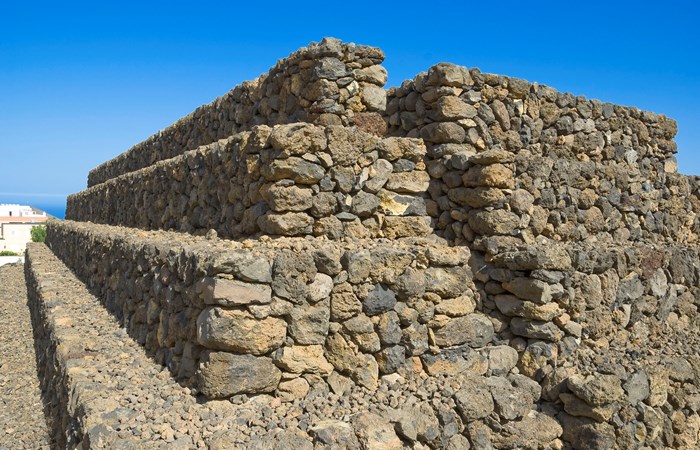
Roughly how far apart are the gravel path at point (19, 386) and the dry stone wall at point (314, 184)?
8.80 feet

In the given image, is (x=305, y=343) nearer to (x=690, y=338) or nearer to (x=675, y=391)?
(x=675, y=391)

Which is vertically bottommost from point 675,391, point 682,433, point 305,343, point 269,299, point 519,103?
point 682,433

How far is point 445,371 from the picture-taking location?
507cm

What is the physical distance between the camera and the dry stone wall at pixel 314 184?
504 centimetres

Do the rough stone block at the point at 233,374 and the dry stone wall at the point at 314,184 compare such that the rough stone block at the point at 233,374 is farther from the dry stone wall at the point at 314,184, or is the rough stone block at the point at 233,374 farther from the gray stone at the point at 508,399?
the gray stone at the point at 508,399

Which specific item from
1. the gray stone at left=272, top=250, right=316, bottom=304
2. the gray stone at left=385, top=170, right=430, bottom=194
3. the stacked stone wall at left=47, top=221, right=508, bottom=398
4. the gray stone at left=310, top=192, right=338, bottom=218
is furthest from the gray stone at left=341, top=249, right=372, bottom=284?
the gray stone at left=385, top=170, right=430, bottom=194

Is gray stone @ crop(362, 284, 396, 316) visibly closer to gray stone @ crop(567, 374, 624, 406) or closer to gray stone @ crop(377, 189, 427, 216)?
gray stone @ crop(377, 189, 427, 216)

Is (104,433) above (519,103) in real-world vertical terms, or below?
below

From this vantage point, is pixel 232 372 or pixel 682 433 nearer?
pixel 232 372

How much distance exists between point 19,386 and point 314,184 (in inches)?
200

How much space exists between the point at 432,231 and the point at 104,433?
11.2 feet

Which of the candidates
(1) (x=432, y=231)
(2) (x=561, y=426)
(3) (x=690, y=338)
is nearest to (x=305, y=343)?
(1) (x=432, y=231)

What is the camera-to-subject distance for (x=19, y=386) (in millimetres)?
Answer: 7367

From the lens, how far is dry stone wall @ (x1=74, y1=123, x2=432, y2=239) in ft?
16.5
